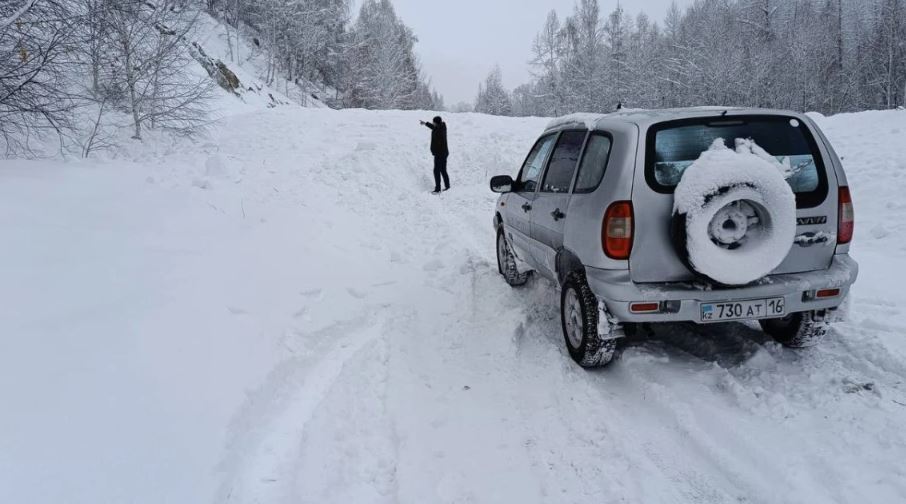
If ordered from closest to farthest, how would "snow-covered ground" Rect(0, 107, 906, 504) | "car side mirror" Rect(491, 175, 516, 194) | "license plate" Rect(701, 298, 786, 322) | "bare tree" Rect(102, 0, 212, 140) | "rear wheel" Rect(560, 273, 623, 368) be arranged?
"snow-covered ground" Rect(0, 107, 906, 504) < "license plate" Rect(701, 298, 786, 322) < "rear wheel" Rect(560, 273, 623, 368) < "car side mirror" Rect(491, 175, 516, 194) < "bare tree" Rect(102, 0, 212, 140)

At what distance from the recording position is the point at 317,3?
154ft

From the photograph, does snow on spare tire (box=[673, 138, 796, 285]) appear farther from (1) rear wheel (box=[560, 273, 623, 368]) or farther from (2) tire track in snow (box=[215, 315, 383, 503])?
(2) tire track in snow (box=[215, 315, 383, 503])

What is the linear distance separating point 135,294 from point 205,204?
3.31 m

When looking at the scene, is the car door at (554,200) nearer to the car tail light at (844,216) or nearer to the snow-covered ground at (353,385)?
the snow-covered ground at (353,385)

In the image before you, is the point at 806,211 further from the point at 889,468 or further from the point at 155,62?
the point at 155,62

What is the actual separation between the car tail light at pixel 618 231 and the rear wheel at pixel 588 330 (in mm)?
444

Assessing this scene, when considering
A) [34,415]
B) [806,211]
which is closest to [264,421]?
[34,415]

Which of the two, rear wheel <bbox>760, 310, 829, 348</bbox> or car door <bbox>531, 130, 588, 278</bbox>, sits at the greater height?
car door <bbox>531, 130, 588, 278</bbox>

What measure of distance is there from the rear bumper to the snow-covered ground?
1.60 ft

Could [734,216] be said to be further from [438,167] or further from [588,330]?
[438,167]

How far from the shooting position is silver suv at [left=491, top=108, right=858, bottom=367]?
118 inches

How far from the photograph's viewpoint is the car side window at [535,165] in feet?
16.7

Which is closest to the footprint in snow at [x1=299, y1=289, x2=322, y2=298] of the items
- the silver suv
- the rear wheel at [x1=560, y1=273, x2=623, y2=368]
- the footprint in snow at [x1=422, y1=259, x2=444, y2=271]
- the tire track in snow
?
the tire track in snow

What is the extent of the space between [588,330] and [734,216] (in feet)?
4.00
